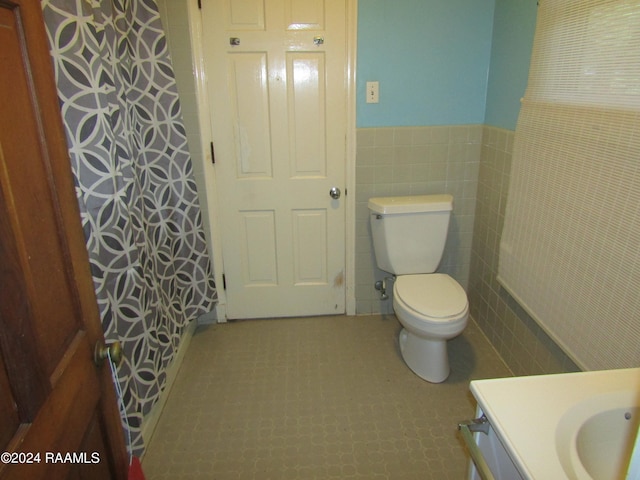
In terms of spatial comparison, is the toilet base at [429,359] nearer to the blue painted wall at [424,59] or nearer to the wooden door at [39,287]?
the blue painted wall at [424,59]

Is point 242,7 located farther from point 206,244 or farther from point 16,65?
point 16,65

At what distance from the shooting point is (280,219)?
259cm

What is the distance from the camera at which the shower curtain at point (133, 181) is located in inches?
51.0

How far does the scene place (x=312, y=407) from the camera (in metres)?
2.02

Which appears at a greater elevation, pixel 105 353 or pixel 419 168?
pixel 419 168

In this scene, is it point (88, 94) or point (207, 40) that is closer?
point (88, 94)

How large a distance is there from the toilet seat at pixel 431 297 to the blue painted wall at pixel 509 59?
0.87 meters

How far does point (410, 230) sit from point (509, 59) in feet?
3.23

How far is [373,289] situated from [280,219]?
0.75m

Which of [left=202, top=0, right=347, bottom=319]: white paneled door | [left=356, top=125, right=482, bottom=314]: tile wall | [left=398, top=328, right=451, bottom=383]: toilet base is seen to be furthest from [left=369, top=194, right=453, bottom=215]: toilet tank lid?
[left=398, top=328, right=451, bottom=383]: toilet base

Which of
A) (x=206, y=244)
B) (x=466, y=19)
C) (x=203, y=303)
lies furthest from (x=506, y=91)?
(x=203, y=303)

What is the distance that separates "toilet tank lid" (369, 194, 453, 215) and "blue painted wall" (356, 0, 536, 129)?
0.45 m

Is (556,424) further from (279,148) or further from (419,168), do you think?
(279,148)

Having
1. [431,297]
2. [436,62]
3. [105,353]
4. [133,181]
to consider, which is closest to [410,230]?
[431,297]
